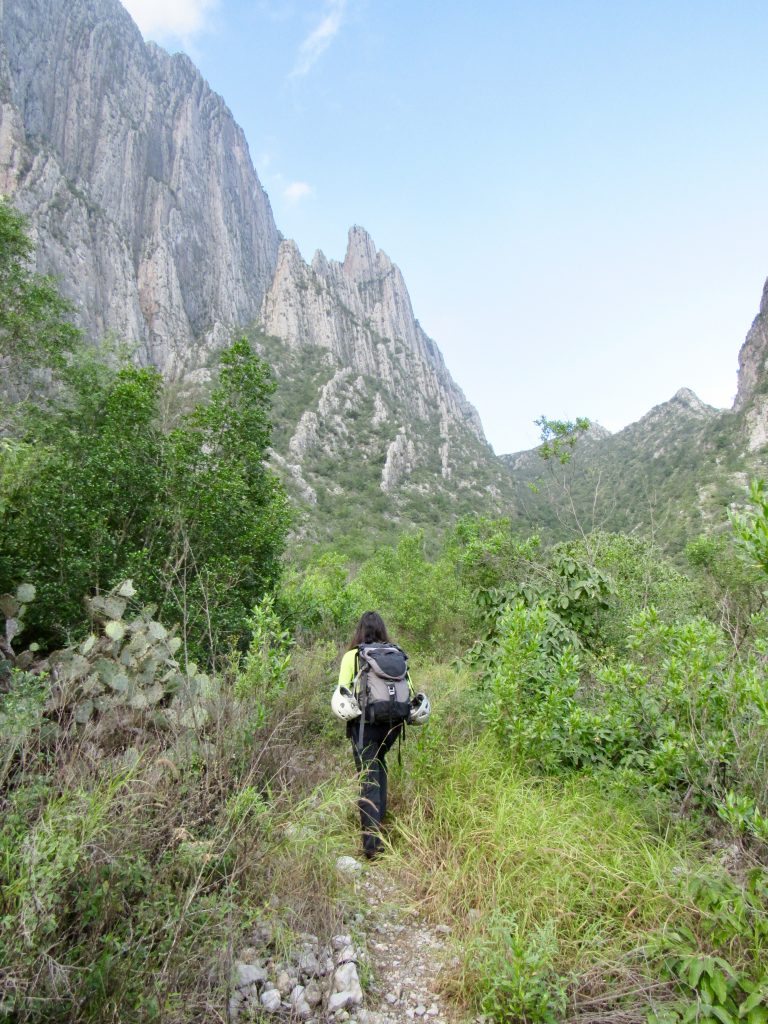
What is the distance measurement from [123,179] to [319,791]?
7649 cm

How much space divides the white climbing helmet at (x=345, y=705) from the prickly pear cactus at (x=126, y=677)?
86 centimetres

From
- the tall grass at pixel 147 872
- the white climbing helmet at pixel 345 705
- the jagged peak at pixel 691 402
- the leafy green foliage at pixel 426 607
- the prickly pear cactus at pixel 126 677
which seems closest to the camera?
the tall grass at pixel 147 872

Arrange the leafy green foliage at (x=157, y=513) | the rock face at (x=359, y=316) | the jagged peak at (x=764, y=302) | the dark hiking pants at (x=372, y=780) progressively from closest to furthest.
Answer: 1. the dark hiking pants at (x=372, y=780)
2. the leafy green foliage at (x=157, y=513)
3. the jagged peak at (x=764, y=302)
4. the rock face at (x=359, y=316)

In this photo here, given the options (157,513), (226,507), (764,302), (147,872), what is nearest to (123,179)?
(226,507)

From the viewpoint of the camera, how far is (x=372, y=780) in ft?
11.4

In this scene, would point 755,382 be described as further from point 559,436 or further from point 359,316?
point 359,316

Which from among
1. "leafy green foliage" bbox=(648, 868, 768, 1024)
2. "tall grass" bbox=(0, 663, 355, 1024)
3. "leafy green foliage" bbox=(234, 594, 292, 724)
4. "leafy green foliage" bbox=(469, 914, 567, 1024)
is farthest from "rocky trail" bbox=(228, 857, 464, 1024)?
"leafy green foliage" bbox=(234, 594, 292, 724)

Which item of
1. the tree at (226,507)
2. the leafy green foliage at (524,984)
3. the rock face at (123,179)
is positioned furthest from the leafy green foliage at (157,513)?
the rock face at (123,179)

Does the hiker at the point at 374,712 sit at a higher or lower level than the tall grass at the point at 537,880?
higher

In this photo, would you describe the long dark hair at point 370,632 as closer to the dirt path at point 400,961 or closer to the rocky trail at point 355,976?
the dirt path at point 400,961

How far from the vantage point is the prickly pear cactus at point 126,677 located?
10.7 ft

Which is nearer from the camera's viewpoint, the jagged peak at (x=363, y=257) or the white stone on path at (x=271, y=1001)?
the white stone on path at (x=271, y=1001)

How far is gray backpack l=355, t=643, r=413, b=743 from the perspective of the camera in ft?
11.4

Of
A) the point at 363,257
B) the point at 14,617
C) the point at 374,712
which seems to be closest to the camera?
the point at 374,712
